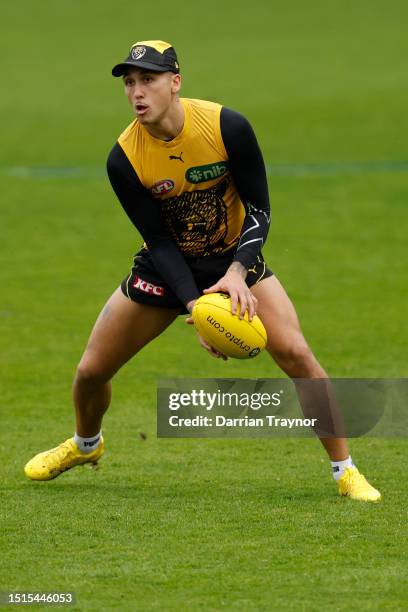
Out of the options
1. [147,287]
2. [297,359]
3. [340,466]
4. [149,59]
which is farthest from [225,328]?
[149,59]

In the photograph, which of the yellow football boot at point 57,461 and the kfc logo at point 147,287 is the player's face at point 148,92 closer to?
the kfc logo at point 147,287

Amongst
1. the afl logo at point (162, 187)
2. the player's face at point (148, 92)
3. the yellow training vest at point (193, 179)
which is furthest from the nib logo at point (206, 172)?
the player's face at point (148, 92)

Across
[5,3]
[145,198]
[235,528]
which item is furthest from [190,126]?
[5,3]

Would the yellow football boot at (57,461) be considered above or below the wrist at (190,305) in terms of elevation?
below

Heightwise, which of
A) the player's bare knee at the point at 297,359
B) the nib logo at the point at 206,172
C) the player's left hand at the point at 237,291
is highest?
the nib logo at the point at 206,172

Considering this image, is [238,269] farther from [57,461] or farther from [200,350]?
[200,350]

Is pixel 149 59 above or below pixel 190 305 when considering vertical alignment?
above

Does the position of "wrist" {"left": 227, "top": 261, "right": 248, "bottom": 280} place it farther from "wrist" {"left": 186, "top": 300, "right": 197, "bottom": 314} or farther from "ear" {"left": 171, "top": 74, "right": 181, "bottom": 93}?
"ear" {"left": 171, "top": 74, "right": 181, "bottom": 93}

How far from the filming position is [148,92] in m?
7.54

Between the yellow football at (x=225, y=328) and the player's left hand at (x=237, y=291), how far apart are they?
1.3 inches

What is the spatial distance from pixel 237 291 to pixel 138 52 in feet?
4.73

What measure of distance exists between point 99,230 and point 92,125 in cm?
1036

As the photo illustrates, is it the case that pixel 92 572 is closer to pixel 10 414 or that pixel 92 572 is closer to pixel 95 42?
pixel 10 414

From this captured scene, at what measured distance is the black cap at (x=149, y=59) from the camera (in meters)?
7.43
